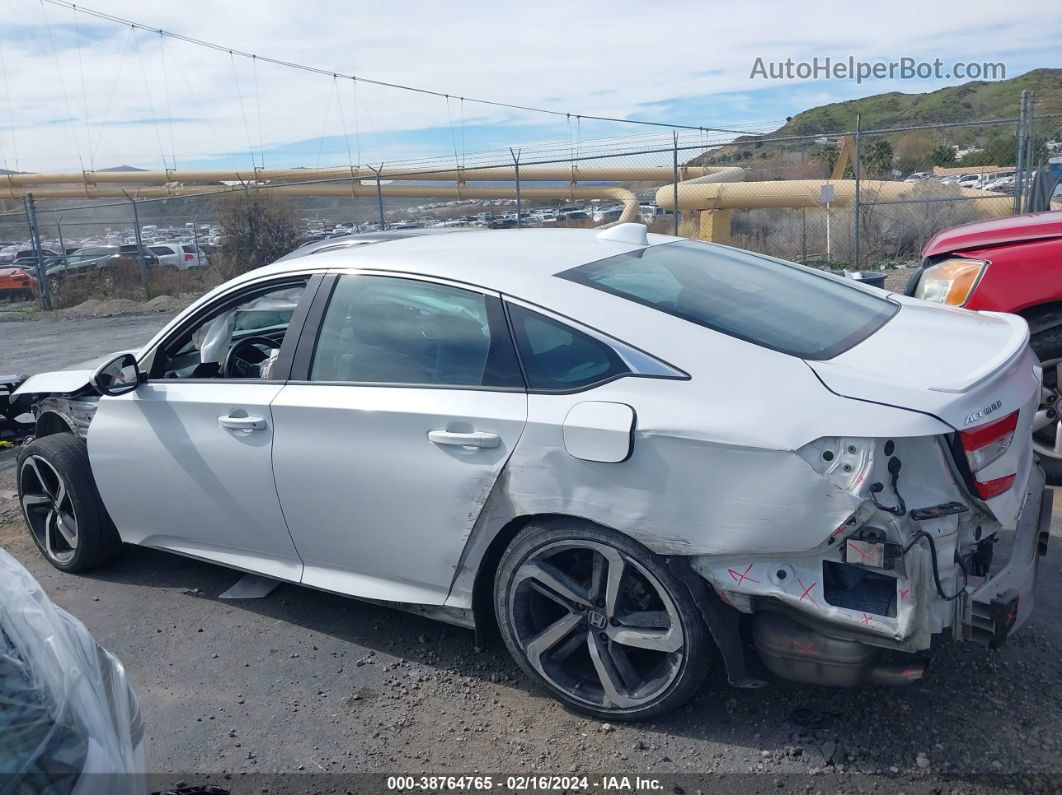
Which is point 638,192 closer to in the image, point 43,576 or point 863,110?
point 43,576

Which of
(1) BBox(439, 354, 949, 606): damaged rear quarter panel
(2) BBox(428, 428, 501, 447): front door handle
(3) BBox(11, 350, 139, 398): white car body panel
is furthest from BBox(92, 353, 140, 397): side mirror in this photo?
(1) BBox(439, 354, 949, 606): damaged rear quarter panel

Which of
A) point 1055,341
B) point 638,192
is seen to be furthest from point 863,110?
point 1055,341

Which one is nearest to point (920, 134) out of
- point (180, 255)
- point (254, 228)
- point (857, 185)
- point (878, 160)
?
point (878, 160)

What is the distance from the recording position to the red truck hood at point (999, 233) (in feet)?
16.2

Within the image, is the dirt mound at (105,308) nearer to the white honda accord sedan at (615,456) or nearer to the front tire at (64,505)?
the front tire at (64,505)

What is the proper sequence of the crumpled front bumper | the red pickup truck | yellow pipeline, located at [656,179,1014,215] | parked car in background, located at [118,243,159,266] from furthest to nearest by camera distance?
parked car in background, located at [118,243,159,266]
yellow pipeline, located at [656,179,1014,215]
the red pickup truck
the crumpled front bumper

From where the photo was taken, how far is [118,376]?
414 centimetres

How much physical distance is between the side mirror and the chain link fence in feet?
28.8

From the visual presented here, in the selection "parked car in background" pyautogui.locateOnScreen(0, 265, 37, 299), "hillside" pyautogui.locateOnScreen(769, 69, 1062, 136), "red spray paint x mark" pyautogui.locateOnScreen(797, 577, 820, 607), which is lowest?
"parked car in background" pyautogui.locateOnScreen(0, 265, 37, 299)

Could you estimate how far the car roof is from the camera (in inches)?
128

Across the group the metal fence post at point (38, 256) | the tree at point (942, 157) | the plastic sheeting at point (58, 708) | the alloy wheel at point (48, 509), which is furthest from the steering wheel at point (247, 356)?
the tree at point (942, 157)

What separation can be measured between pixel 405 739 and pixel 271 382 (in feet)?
4.93

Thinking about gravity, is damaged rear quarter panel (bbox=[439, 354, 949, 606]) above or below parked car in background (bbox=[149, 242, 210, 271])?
above

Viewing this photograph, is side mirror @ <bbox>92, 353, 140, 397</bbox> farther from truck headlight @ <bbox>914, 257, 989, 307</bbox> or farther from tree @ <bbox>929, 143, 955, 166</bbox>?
tree @ <bbox>929, 143, 955, 166</bbox>
